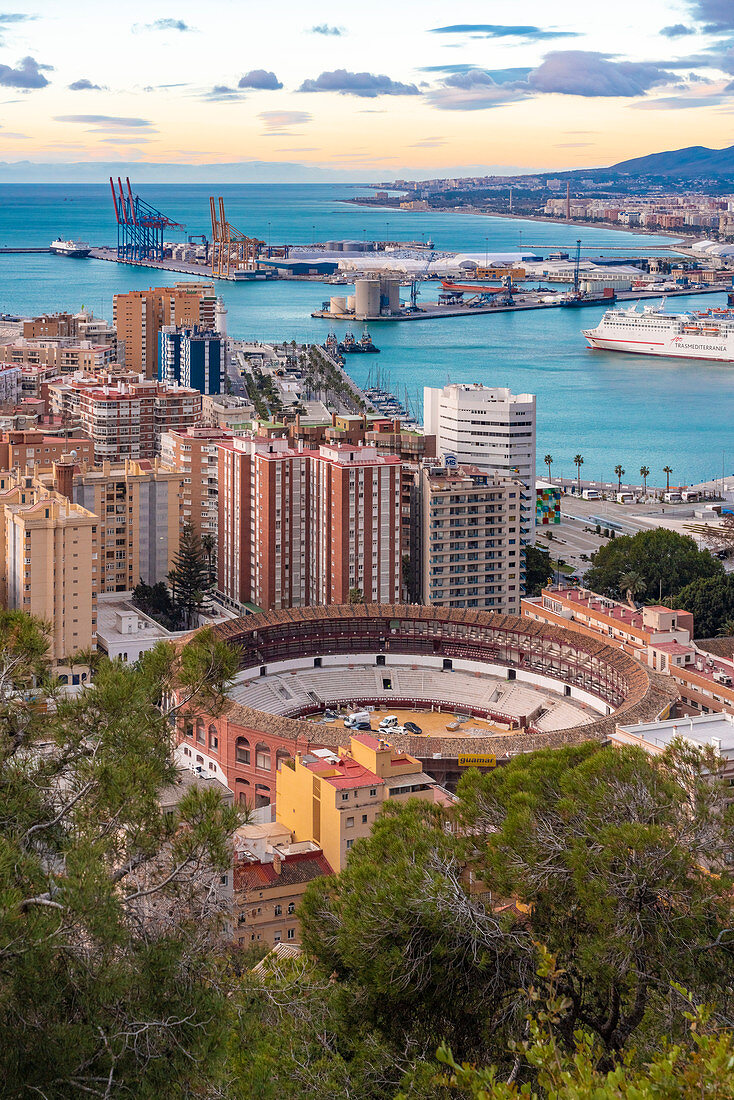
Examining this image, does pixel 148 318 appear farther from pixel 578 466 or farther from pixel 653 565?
pixel 653 565

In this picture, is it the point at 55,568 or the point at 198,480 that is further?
the point at 198,480

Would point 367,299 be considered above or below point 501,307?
above

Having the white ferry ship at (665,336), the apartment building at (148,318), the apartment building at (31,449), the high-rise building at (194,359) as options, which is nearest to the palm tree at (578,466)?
the high-rise building at (194,359)

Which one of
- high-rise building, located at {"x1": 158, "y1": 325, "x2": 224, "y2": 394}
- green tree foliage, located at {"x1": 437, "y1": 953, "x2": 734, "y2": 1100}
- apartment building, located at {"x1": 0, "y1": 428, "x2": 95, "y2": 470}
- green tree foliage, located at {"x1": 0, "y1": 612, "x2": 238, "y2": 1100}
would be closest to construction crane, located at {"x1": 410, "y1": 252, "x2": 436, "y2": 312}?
high-rise building, located at {"x1": 158, "y1": 325, "x2": 224, "y2": 394}

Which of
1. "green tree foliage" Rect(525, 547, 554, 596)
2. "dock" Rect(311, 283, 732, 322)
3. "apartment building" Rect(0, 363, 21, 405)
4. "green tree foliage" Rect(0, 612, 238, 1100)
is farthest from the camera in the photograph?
"dock" Rect(311, 283, 732, 322)

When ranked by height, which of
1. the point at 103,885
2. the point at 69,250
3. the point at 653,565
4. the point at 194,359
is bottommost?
the point at 653,565

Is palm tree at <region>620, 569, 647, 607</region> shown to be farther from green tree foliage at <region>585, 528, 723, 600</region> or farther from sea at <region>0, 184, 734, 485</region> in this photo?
sea at <region>0, 184, 734, 485</region>

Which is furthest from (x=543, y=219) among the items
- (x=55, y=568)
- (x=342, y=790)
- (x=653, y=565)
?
(x=342, y=790)
